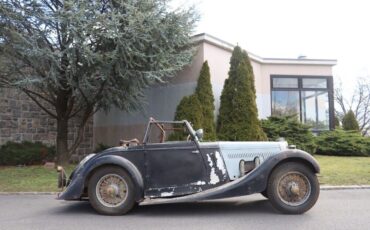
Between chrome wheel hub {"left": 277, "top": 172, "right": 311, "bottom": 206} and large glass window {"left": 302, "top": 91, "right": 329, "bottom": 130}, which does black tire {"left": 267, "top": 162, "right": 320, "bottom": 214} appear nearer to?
chrome wheel hub {"left": 277, "top": 172, "right": 311, "bottom": 206}

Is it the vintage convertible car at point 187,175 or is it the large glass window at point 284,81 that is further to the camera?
the large glass window at point 284,81

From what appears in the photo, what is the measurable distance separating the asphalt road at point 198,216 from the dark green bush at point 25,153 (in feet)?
24.9

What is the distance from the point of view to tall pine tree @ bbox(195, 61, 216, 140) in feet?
47.4

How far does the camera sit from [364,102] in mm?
47938

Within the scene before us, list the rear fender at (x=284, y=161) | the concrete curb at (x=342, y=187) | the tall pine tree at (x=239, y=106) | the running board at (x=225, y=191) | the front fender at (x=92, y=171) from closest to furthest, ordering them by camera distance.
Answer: the running board at (x=225, y=191) → the rear fender at (x=284, y=161) → the front fender at (x=92, y=171) → the concrete curb at (x=342, y=187) → the tall pine tree at (x=239, y=106)

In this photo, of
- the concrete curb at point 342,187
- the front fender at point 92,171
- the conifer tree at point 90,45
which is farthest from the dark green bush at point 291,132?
the front fender at point 92,171

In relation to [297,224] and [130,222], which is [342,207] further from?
[130,222]

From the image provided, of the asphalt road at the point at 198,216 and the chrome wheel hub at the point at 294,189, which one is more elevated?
the chrome wheel hub at the point at 294,189

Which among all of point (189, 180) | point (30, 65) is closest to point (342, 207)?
point (189, 180)

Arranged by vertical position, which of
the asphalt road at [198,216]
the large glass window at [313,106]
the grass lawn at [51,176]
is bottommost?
the asphalt road at [198,216]

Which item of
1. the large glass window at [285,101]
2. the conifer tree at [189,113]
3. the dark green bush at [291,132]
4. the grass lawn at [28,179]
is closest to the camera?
the grass lawn at [28,179]

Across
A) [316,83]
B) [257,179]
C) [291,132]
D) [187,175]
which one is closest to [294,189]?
[257,179]

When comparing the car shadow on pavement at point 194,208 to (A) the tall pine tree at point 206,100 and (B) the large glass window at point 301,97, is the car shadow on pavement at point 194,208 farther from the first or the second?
(B) the large glass window at point 301,97

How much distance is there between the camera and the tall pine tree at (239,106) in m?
14.4
